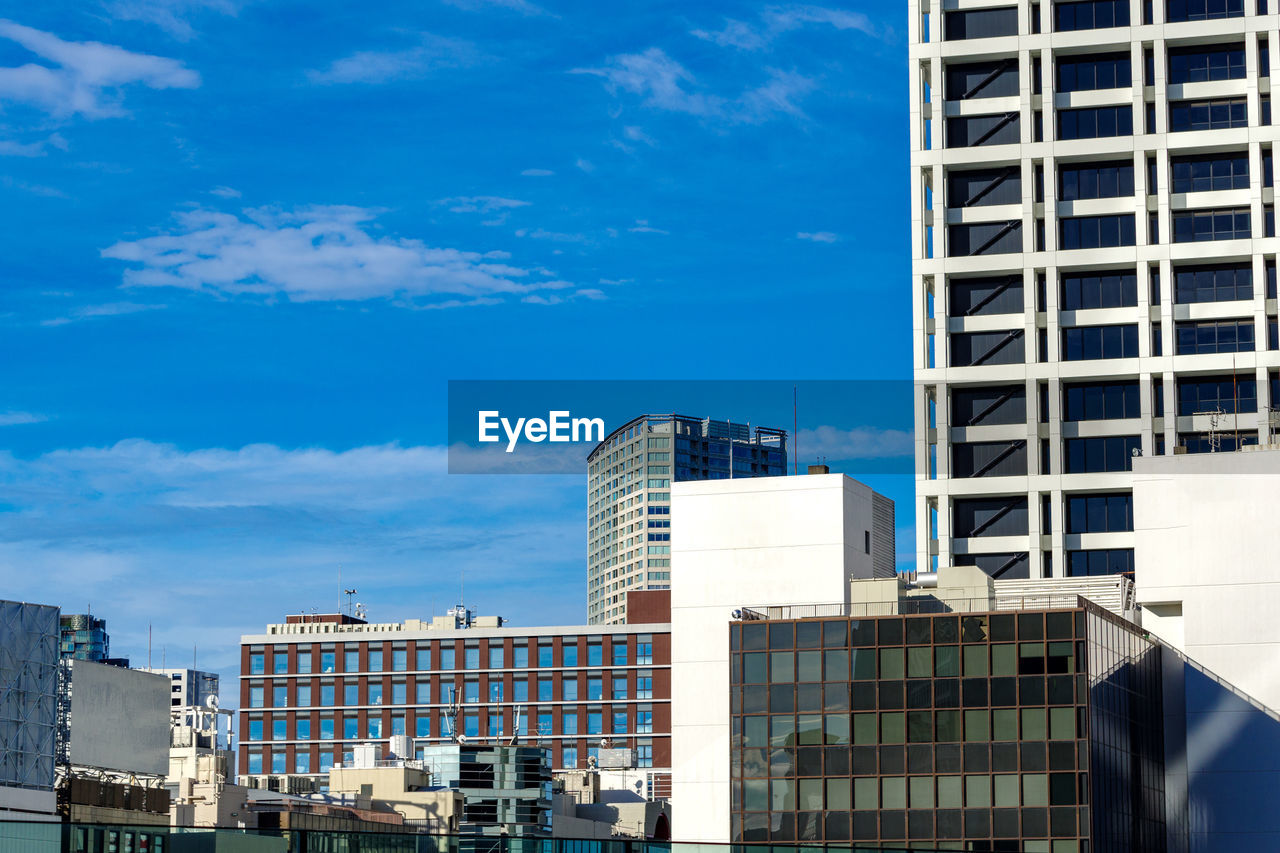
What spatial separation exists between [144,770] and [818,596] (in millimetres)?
44999

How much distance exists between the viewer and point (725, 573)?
133 metres

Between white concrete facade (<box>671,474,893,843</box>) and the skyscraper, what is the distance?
18.9 metres

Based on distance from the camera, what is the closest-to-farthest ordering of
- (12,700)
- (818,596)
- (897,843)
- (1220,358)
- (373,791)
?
(897,843), (12,700), (818,596), (1220,358), (373,791)

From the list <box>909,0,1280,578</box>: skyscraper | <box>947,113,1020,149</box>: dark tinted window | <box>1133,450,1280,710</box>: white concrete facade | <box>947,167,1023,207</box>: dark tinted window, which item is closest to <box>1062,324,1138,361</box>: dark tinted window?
<box>909,0,1280,578</box>: skyscraper

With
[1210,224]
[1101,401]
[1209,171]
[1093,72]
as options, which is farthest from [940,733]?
[1093,72]

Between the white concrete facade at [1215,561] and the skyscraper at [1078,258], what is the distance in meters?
24.4

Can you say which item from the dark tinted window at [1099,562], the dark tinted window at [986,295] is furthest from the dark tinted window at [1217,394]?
the dark tinted window at [986,295]

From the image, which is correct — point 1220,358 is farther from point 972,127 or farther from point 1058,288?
point 972,127

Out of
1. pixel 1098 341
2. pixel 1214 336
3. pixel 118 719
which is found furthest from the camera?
pixel 1098 341

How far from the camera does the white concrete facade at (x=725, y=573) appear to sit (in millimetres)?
130500

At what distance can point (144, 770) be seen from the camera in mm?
126812

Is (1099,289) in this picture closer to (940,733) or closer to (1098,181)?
(1098,181)

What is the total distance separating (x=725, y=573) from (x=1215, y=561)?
32.3m

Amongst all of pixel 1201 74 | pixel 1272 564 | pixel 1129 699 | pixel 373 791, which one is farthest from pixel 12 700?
pixel 1201 74
